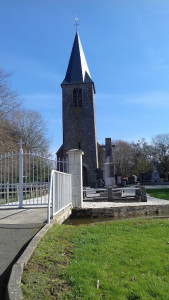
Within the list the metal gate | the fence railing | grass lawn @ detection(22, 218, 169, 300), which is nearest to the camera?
grass lawn @ detection(22, 218, 169, 300)

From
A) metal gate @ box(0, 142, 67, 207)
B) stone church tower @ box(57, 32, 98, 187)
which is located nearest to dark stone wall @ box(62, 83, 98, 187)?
stone church tower @ box(57, 32, 98, 187)

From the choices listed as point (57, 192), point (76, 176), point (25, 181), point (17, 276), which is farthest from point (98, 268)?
point (25, 181)

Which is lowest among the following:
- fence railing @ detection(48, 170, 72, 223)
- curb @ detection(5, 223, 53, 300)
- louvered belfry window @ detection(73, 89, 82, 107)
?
curb @ detection(5, 223, 53, 300)

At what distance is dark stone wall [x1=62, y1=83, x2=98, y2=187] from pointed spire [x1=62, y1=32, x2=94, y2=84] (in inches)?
29.0

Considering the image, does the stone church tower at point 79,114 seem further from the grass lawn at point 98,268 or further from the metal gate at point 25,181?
the grass lawn at point 98,268

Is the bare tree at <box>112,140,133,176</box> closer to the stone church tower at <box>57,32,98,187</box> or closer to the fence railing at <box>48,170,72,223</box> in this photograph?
the stone church tower at <box>57,32,98,187</box>

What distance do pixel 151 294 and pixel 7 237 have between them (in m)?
2.62

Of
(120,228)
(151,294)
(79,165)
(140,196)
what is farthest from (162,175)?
(151,294)

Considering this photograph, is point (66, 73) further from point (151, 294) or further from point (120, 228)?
point (151, 294)

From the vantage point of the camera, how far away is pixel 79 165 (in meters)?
8.95

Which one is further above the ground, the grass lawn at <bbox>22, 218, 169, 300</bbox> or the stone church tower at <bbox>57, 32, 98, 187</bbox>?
the stone church tower at <bbox>57, 32, 98, 187</bbox>

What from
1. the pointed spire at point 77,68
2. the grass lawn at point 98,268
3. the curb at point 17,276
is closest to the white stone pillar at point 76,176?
the grass lawn at point 98,268

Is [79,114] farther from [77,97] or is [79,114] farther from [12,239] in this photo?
[12,239]

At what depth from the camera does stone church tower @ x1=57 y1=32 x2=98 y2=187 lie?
32156 mm
